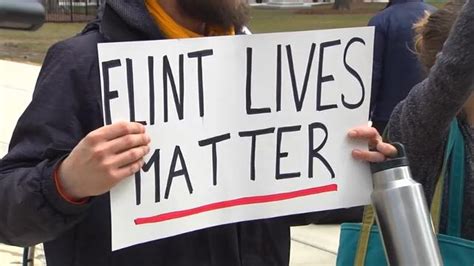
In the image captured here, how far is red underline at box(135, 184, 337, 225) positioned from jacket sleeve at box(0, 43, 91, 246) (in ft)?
0.43

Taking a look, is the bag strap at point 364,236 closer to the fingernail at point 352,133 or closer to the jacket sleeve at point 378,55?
the fingernail at point 352,133

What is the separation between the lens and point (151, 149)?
159 cm

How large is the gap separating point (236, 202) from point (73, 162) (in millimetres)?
367

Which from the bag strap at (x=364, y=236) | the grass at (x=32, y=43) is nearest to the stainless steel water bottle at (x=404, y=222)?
the bag strap at (x=364, y=236)

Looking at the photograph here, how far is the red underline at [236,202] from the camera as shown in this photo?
163 cm

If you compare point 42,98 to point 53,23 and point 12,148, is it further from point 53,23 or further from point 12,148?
point 53,23

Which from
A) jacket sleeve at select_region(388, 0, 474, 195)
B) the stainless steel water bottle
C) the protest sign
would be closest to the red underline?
the protest sign

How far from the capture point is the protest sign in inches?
62.3

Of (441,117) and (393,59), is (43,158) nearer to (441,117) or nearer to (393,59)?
(441,117)

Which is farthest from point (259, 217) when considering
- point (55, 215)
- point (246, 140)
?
point (55, 215)

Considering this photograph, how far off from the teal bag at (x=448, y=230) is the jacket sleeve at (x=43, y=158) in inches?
26.9

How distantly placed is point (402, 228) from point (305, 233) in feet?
14.4

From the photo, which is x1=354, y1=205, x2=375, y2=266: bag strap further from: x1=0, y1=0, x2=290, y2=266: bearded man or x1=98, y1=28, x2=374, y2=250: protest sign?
x1=0, y1=0, x2=290, y2=266: bearded man

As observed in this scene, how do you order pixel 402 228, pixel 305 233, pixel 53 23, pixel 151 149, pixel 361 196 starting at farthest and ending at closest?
pixel 53 23 < pixel 305 233 < pixel 361 196 < pixel 151 149 < pixel 402 228
